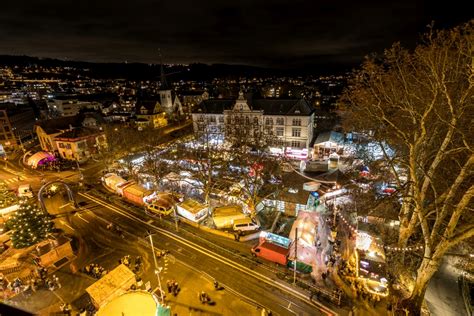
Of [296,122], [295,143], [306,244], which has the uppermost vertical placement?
[296,122]

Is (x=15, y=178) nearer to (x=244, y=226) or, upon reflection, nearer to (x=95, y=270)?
(x=95, y=270)

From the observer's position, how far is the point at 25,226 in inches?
706

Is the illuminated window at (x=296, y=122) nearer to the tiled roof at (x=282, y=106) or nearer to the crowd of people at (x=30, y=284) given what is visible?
the tiled roof at (x=282, y=106)

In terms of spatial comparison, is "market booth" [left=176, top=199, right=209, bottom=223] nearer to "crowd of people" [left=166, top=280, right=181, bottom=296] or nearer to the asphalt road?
"crowd of people" [left=166, top=280, right=181, bottom=296]

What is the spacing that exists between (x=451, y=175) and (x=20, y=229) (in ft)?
111

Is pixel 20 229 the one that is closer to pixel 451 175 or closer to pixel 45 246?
pixel 45 246

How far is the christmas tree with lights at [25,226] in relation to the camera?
17797 mm

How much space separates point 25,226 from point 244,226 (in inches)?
720

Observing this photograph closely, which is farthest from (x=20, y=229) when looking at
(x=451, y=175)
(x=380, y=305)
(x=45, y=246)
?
(x=451, y=175)

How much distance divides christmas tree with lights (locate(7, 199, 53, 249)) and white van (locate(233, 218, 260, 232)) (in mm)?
16670

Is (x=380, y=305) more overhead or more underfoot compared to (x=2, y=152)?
more underfoot

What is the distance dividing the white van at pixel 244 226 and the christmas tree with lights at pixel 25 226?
16.7 metres

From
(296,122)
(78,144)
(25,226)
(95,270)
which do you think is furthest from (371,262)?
(78,144)

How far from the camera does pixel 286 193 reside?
80.8ft
